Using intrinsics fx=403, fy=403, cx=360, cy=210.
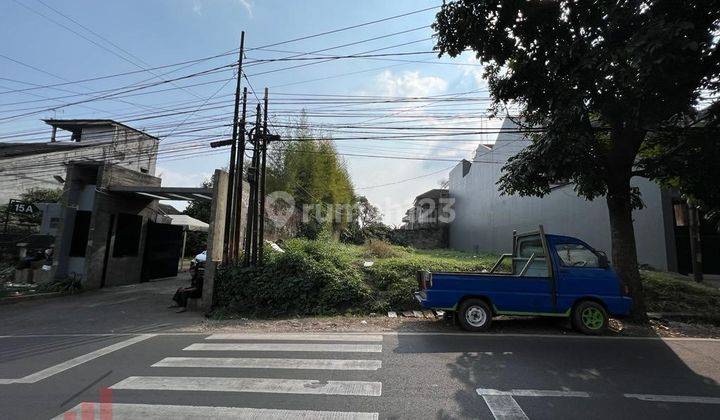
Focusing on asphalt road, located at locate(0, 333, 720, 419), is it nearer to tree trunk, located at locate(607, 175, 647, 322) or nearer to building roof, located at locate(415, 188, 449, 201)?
tree trunk, located at locate(607, 175, 647, 322)

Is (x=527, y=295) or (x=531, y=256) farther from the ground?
(x=531, y=256)

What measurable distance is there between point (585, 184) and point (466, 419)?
6.67 metres

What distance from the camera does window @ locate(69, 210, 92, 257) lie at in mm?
14555

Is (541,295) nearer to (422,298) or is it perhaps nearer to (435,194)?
(422,298)

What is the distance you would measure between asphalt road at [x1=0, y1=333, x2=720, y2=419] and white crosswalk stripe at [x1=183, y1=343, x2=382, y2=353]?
0.06 ft

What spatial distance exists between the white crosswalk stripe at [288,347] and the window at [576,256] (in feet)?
14.1

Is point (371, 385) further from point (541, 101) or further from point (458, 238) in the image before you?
point (458, 238)

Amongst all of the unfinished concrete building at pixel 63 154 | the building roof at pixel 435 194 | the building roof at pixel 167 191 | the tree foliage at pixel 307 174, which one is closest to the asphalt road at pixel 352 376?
the building roof at pixel 167 191

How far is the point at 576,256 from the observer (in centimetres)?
836

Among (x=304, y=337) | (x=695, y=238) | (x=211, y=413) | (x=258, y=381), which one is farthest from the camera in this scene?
(x=695, y=238)

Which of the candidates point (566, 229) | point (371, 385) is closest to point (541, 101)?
point (371, 385)

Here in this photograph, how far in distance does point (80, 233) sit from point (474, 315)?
14.1 m

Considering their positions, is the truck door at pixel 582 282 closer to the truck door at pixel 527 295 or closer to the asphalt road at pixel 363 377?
the truck door at pixel 527 295

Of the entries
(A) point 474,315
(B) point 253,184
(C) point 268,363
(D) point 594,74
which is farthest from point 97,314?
(D) point 594,74
